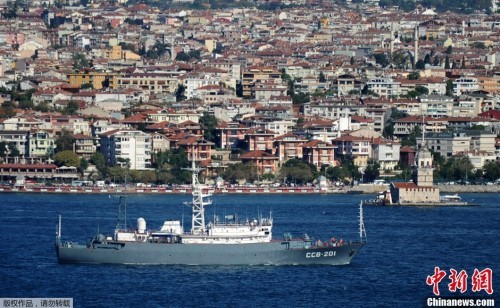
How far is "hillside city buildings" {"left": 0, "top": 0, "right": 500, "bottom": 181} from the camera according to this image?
65438 millimetres

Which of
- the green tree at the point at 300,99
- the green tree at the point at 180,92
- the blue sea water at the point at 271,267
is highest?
the green tree at the point at 180,92

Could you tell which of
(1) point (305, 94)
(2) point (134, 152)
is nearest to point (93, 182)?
(2) point (134, 152)

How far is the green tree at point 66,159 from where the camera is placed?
6231 cm

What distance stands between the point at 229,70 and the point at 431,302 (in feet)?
167

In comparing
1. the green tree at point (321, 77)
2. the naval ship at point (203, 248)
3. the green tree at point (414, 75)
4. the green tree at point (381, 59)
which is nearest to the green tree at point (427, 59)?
the green tree at point (381, 59)

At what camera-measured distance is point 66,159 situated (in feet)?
205

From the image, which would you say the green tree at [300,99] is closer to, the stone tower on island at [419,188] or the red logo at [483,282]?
the stone tower on island at [419,188]

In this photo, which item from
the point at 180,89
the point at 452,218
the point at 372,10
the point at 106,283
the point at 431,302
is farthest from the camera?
the point at 372,10

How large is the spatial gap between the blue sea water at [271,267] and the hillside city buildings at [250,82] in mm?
5465

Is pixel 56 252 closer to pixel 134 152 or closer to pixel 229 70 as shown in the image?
pixel 134 152

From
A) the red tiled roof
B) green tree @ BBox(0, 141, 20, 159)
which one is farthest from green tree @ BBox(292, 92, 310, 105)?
green tree @ BBox(0, 141, 20, 159)

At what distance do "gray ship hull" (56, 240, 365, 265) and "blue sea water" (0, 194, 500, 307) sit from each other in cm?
22

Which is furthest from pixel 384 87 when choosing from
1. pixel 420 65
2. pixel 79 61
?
pixel 79 61

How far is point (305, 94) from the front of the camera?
258 feet
